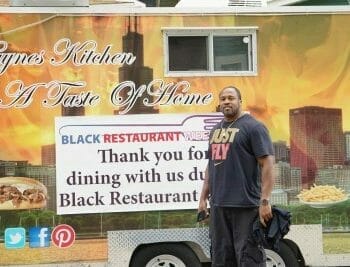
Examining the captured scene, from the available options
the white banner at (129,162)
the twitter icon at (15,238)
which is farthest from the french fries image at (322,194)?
the twitter icon at (15,238)

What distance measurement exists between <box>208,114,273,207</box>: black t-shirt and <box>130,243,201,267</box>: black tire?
3.74 feet

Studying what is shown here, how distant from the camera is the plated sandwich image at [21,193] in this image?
5.34m

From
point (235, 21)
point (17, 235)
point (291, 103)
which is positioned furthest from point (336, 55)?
point (17, 235)

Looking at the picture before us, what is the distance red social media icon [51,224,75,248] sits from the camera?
5379 millimetres

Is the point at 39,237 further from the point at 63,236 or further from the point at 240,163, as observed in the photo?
the point at 240,163

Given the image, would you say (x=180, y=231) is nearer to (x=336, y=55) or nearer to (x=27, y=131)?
(x=27, y=131)

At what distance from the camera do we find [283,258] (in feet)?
18.4

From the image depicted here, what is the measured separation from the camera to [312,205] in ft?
18.5

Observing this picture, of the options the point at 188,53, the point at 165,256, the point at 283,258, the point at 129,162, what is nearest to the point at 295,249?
the point at 283,258

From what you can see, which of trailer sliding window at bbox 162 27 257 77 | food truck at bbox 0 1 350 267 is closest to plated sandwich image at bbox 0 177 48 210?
food truck at bbox 0 1 350 267

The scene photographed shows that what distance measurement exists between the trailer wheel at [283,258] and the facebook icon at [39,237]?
83.6 inches

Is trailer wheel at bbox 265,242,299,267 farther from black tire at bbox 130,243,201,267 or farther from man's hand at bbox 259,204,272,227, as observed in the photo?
man's hand at bbox 259,204,272,227

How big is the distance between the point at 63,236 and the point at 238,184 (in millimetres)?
1868

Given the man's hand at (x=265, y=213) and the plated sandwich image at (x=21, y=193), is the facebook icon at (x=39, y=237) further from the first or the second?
the man's hand at (x=265, y=213)
